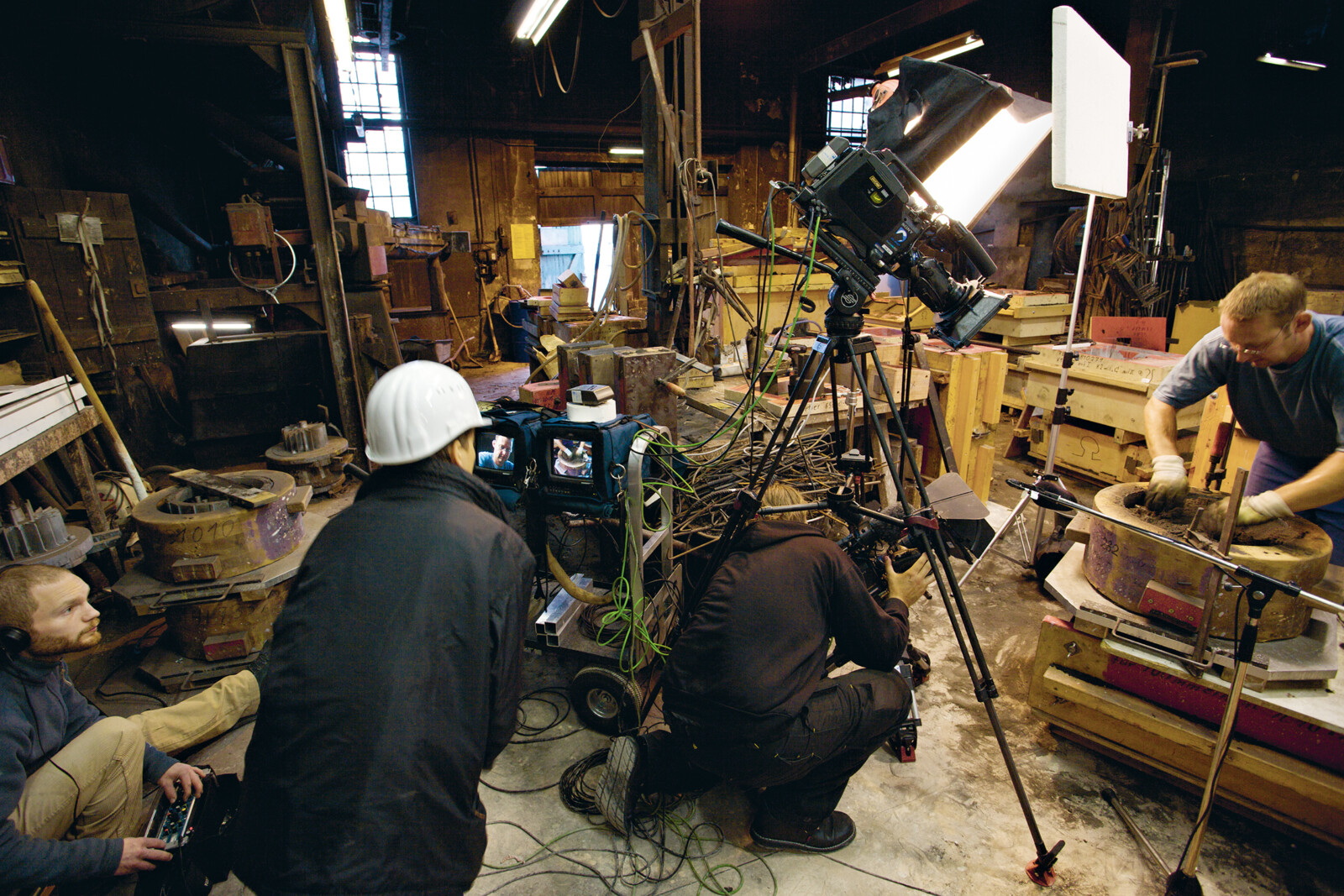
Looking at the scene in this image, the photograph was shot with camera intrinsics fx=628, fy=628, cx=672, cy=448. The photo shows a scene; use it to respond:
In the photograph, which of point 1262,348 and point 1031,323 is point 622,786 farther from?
point 1031,323

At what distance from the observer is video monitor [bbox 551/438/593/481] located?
287cm

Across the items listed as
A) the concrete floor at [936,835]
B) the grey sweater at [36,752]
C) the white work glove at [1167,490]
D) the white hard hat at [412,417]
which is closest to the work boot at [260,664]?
the concrete floor at [936,835]

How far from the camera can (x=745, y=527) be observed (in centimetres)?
224

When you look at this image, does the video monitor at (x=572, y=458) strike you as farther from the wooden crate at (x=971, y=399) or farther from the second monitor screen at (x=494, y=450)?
the wooden crate at (x=971, y=399)

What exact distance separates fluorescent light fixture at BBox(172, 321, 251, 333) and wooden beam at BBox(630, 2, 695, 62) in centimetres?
400

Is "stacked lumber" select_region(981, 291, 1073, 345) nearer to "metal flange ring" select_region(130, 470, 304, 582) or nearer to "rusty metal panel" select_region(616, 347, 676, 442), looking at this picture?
"rusty metal panel" select_region(616, 347, 676, 442)

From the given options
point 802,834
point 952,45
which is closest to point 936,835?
point 802,834

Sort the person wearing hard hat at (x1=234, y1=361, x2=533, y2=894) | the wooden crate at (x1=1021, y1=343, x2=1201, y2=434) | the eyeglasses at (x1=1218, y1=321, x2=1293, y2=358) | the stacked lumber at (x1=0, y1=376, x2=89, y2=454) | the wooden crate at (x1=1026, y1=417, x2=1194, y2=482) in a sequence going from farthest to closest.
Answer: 1. the wooden crate at (x1=1026, y1=417, x2=1194, y2=482)
2. the wooden crate at (x1=1021, y1=343, x2=1201, y2=434)
3. the stacked lumber at (x1=0, y1=376, x2=89, y2=454)
4. the eyeglasses at (x1=1218, y1=321, x2=1293, y2=358)
5. the person wearing hard hat at (x1=234, y1=361, x2=533, y2=894)

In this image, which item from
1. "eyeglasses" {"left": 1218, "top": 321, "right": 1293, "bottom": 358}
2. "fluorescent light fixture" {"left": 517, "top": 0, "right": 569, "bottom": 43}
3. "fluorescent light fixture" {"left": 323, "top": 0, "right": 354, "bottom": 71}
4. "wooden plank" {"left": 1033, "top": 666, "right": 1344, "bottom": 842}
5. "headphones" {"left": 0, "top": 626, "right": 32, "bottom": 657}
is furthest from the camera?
"fluorescent light fixture" {"left": 517, "top": 0, "right": 569, "bottom": 43}

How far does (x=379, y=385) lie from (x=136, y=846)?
1588mm

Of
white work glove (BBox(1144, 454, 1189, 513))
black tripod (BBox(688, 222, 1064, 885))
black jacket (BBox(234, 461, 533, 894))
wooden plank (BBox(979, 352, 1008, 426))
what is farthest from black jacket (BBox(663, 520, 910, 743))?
wooden plank (BBox(979, 352, 1008, 426))

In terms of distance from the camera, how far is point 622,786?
92.4 inches

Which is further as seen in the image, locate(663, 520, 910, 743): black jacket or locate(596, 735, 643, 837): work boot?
locate(596, 735, 643, 837): work boot

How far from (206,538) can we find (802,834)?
9.88ft
